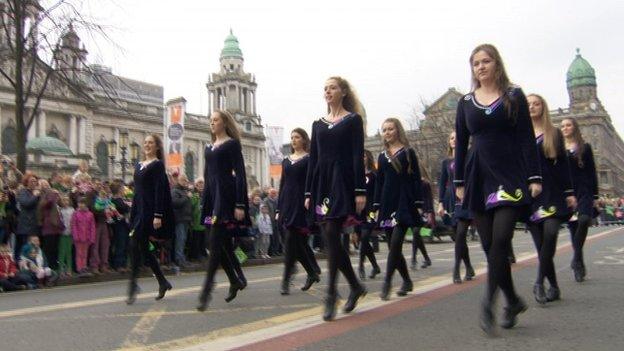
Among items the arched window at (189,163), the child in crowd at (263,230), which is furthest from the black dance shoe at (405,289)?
the arched window at (189,163)

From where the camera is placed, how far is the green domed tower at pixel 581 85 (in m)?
131

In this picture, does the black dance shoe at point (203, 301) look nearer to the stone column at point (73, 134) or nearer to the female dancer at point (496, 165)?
the female dancer at point (496, 165)

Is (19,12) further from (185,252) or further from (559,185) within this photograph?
(559,185)

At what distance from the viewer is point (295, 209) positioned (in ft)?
26.8

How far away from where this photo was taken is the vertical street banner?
2872 centimetres

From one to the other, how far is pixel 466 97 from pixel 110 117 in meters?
83.0

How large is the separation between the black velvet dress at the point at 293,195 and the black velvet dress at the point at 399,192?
1.04 metres

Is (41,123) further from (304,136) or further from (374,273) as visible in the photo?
(304,136)

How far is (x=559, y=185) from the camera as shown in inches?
277

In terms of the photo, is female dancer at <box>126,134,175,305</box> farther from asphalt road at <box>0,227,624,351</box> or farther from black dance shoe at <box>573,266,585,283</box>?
black dance shoe at <box>573,266,585,283</box>

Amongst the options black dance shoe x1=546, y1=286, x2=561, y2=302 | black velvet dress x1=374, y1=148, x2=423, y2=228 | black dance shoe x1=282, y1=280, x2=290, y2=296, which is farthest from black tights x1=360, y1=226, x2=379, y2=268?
black dance shoe x1=546, y1=286, x2=561, y2=302

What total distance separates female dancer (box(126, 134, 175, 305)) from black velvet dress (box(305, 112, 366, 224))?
2335 mm

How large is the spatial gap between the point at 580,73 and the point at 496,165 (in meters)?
146

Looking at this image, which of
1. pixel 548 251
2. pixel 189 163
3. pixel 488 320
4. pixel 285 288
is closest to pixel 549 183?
pixel 548 251
